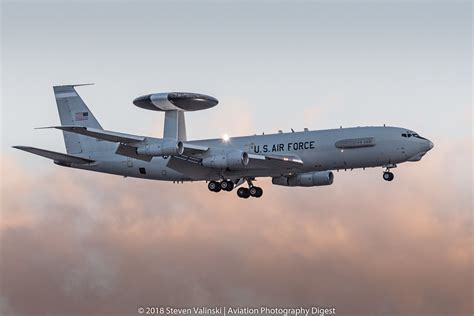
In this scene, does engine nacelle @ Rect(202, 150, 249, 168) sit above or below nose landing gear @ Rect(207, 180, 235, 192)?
above

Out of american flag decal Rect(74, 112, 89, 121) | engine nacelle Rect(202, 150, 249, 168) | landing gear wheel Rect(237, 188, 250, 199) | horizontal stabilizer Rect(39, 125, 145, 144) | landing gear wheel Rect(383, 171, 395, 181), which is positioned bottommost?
landing gear wheel Rect(237, 188, 250, 199)

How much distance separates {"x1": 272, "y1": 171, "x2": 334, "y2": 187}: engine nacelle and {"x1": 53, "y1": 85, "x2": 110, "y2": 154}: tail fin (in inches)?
680

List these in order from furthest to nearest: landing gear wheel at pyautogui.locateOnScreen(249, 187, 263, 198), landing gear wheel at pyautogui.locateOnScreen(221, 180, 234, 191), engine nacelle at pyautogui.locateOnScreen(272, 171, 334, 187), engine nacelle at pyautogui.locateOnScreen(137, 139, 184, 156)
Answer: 1. landing gear wheel at pyautogui.locateOnScreen(249, 187, 263, 198)
2. engine nacelle at pyautogui.locateOnScreen(272, 171, 334, 187)
3. landing gear wheel at pyautogui.locateOnScreen(221, 180, 234, 191)
4. engine nacelle at pyautogui.locateOnScreen(137, 139, 184, 156)

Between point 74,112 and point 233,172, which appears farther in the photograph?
point 74,112

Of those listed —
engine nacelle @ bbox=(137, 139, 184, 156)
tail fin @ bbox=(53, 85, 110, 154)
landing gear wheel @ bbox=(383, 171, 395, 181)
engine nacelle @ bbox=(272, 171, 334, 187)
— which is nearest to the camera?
engine nacelle @ bbox=(137, 139, 184, 156)

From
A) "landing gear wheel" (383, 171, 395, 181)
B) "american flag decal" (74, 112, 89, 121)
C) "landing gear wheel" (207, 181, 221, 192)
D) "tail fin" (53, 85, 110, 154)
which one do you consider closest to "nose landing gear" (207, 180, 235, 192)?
"landing gear wheel" (207, 181, 221, 192)

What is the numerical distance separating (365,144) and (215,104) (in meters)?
11.8

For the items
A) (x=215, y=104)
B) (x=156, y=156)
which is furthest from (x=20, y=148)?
(x=215, y=104)

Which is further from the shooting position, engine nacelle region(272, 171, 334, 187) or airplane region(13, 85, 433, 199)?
engine nacelle region(272, 171, 334, 187)

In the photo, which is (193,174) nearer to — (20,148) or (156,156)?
(156,156)

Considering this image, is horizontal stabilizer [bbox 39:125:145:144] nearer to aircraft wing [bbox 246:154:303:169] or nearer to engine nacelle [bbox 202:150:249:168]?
engine nacelle [bbox 202:150:249:168]

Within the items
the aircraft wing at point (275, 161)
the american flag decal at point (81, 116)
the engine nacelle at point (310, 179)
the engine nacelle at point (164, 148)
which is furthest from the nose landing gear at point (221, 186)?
the american flag decal at point (81, 116)

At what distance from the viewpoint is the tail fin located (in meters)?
86.1

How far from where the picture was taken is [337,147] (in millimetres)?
75625
